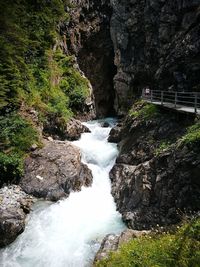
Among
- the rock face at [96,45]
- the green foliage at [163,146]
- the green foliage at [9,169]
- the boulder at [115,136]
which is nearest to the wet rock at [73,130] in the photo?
the boulder at [115,136]

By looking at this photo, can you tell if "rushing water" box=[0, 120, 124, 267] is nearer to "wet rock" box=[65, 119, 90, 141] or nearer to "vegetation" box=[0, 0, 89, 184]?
"vegetation" box=[0, 0, 89, 184]

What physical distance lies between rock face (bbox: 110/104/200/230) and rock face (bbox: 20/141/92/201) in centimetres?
208

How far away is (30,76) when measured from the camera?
79.8 ft

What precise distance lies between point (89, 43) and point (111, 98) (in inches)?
284

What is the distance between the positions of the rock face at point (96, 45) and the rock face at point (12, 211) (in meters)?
22.6

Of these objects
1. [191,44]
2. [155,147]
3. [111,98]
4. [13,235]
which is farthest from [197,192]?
[111,98]

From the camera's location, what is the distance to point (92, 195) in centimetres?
1692

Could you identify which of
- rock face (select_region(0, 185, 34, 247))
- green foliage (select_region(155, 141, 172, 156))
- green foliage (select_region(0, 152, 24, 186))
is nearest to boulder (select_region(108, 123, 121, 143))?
green foliage (select_region(155, 141, 172, 156))

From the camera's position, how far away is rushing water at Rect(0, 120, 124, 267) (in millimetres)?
11656

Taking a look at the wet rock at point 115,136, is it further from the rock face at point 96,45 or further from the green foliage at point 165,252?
the green foliage at point 165,252

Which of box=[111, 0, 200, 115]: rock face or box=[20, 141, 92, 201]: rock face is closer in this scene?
box=[20, 141, 92, 201]: rock face

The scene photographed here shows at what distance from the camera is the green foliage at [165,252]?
20.8ft

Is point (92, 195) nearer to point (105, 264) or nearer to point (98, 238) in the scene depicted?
point (98, 238)

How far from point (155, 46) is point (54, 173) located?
17510 mm
